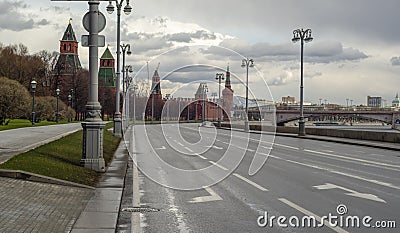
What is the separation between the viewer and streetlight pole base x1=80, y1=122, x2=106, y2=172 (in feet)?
56.0

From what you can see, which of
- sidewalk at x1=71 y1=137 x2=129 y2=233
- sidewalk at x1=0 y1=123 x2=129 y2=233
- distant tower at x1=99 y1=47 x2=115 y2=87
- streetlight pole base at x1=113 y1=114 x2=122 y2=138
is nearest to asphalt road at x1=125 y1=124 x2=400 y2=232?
sidewalk at x1=71 y1=137 x2=129 y2=233

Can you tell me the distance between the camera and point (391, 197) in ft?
41.2

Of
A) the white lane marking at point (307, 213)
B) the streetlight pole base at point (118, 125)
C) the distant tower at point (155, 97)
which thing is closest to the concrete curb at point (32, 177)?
the white lane marking at point (307, 213)

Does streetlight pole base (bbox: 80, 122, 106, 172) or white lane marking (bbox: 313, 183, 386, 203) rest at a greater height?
streetlight pole base (bbox: 80, 122, 106, 172)

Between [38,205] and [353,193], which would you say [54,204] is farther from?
[353,193]

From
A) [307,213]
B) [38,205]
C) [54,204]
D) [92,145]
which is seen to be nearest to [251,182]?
[307,213]

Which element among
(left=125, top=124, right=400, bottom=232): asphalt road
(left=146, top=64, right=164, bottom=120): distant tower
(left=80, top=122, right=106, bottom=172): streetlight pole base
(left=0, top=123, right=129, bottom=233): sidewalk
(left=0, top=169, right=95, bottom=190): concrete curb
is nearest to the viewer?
(left=0, top=123, right=129, bottom=233): sidewalk

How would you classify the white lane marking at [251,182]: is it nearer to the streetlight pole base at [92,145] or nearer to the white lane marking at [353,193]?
the white lane marking at [353,193]

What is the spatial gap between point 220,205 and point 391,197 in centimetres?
414

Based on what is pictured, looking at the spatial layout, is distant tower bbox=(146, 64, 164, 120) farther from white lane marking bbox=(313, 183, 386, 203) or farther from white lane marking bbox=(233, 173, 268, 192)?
white lane marking bbox=(313, 183, 386, 203)

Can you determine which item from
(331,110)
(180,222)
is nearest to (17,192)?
(180,222)

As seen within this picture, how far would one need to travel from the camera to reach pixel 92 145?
1711 centimetres

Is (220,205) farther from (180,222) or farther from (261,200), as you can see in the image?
(180,222)

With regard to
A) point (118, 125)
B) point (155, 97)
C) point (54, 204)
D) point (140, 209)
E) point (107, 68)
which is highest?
point (107, 68)
